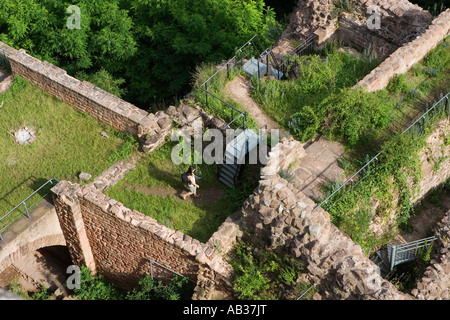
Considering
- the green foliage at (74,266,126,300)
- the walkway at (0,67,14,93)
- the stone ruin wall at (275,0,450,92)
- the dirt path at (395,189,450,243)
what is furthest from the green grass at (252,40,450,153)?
the walkway at (0,67,14,93)

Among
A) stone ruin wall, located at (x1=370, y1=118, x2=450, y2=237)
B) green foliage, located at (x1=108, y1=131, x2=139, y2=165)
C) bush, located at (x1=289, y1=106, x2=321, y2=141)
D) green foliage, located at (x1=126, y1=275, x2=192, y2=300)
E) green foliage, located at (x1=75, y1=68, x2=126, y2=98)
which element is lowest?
green foliage, located at (x1=126, y1=275, x2=192, y2=300)

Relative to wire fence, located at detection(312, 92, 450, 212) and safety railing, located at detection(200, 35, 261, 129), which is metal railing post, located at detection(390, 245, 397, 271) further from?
safety railing, located at detection(200, 35, 261, 129)

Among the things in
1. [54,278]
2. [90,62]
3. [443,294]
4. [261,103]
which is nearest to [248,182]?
[261,103]

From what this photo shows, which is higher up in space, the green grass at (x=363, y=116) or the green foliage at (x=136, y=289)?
the green grass at (x=363, y=116)

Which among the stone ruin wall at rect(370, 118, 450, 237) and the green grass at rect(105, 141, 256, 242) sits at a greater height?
the green grass at rect(105, 141, 256, 242)

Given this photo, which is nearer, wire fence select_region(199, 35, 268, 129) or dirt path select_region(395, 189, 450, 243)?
dirt path select_region(395, 189, 450, 243)

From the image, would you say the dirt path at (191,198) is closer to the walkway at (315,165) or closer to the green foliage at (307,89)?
the walkway at (315,165)

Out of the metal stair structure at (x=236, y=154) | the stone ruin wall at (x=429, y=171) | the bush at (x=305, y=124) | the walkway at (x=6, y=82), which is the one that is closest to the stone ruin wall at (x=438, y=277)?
the stone ruin wall at (x=429, y=171)
